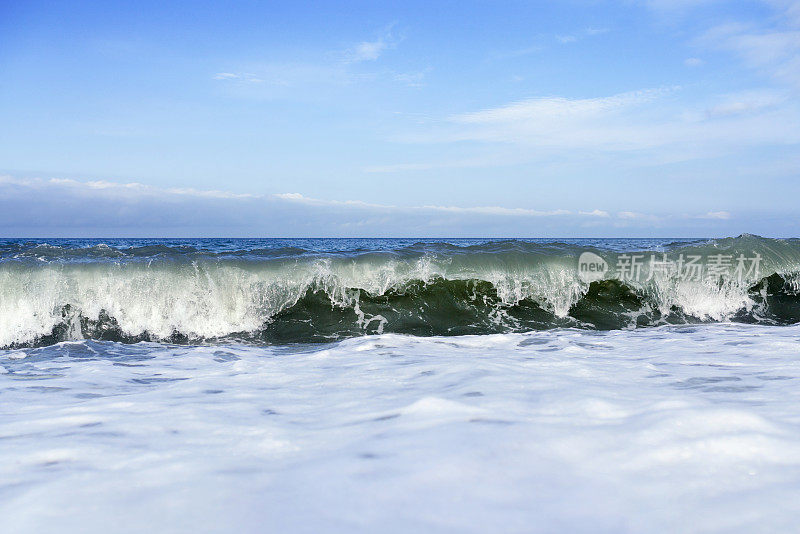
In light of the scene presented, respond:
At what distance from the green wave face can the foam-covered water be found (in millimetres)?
2746

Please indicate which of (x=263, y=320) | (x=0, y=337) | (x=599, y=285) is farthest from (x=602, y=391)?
(x=0, y=337)

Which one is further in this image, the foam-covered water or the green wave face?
the green wave face

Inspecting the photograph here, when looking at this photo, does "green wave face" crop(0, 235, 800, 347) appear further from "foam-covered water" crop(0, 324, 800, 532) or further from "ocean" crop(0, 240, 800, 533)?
"foam-covered water" crop(0, 324, 800, 532)

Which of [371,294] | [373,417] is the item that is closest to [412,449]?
[373,417]

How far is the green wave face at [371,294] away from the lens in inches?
246

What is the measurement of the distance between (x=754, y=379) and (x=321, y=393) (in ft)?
8.10

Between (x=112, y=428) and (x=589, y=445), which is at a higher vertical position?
(x=589, y=445)

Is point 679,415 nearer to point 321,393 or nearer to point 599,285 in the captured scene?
point 321,393

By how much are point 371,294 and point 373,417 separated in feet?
15.9

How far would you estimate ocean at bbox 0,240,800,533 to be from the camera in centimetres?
143

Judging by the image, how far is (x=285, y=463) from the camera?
1791 millimetres

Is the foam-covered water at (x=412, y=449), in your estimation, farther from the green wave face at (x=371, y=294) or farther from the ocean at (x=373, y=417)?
the green wave face at (x=371, y=294)

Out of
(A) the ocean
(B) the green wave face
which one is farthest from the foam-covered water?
(B) the green wave face

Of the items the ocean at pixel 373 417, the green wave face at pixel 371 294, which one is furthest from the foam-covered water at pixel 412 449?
the green wave face at pixel 371 294
